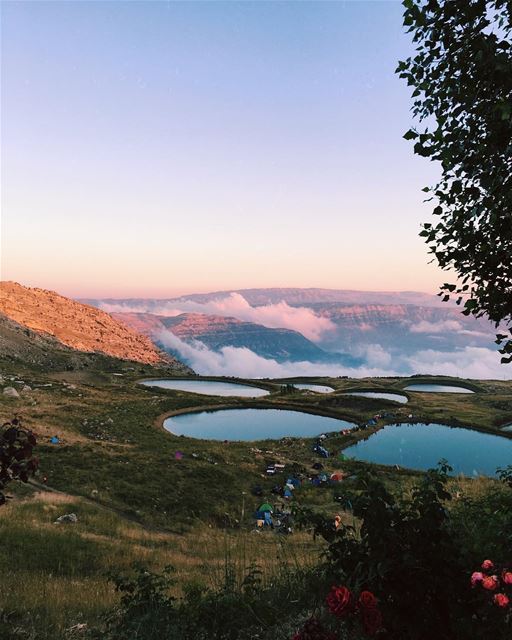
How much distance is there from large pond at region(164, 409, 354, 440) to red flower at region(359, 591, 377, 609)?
56649 mm

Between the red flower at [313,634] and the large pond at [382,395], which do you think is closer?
the red flower at [313,634]

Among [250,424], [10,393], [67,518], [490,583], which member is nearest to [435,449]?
[250,424]

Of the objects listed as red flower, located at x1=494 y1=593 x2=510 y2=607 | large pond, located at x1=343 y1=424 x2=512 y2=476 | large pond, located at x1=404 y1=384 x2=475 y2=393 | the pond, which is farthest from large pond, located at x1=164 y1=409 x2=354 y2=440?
large pond, located at x1=404 y1=384 x2=475 y2=393

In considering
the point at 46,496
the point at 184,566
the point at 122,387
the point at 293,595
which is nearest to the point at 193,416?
the point at 122,387

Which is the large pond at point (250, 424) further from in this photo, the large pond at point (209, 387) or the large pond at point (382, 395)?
the large pond at point (382, 395)

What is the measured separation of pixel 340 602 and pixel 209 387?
108 metres

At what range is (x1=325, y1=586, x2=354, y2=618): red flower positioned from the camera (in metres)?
4.72

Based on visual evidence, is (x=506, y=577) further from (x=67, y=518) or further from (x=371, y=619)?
(x=67, y=518)

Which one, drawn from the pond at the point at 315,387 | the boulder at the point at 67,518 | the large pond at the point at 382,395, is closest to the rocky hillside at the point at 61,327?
the pond at the point at 315,387

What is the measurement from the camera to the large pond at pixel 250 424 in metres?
62.2

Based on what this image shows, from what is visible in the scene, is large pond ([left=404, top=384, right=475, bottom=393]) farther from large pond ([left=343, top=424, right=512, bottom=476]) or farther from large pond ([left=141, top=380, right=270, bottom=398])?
large pond ([left=343, top=424, right=512, bottom=476])

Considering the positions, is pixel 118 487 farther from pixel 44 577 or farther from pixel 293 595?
pixel 293 595

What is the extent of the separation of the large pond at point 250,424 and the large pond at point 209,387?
80.9 feet

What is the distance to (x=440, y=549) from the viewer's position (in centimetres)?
586
